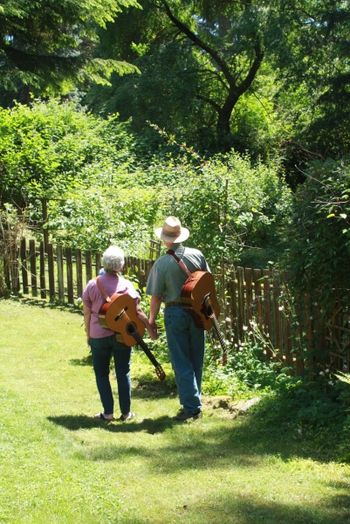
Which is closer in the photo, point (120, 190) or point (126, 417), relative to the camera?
point (126, 417)

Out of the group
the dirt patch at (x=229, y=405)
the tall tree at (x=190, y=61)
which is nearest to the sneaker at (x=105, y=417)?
the dirt patch at (x=229, y=405)

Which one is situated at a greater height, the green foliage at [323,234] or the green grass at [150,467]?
the green foliage at [323,234]

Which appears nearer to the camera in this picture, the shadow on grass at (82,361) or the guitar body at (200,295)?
the guitar body at (200,295)

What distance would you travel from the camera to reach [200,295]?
25.8ft

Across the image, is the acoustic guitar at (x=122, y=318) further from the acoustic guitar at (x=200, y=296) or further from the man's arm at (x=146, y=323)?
the acoustic guitar at (x=200, y=296)

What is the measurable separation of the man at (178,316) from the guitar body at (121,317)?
224 millimetres

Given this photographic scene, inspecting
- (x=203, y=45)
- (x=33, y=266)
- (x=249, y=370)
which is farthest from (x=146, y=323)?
(x=203, y=45)

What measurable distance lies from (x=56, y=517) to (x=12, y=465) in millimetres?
1094

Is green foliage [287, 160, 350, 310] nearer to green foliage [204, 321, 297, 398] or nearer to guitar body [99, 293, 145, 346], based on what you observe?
green foliage [204, 321, 297, 398]

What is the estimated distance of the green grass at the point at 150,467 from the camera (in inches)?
211

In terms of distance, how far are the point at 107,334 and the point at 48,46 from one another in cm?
1125

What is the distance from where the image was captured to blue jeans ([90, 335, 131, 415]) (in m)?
7.96

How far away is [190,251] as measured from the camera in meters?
8.18

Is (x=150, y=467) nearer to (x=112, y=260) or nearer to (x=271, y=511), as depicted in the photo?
(x=271, y=511)
